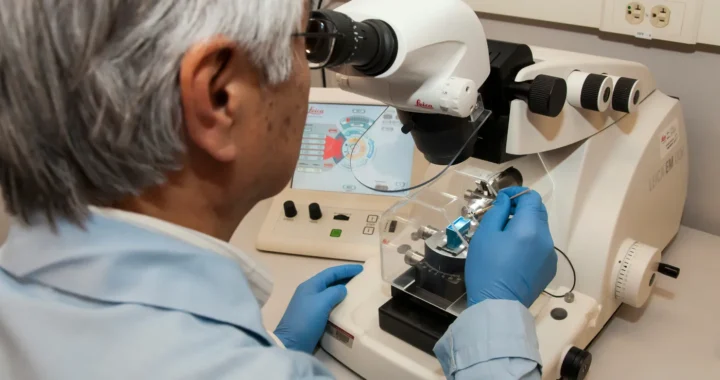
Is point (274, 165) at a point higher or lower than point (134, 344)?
higher

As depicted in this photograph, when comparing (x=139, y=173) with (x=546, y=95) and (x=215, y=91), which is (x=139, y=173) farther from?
(x=546, y=95)

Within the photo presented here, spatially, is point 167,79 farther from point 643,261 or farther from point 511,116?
point 643,261

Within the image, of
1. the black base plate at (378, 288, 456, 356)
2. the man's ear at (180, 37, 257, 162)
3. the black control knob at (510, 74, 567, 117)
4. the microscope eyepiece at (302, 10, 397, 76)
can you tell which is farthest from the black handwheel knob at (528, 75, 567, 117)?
the man's ear at (180, 37, 257, 162)

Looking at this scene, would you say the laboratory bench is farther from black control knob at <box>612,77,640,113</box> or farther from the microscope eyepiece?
the microscope eyepiece

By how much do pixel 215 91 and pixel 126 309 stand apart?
22cm

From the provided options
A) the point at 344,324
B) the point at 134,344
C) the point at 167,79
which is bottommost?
the point at 344,324

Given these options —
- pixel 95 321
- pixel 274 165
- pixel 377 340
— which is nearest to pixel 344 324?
pixel 377 340

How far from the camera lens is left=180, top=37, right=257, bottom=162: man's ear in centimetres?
55

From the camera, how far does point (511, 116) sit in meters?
0.90

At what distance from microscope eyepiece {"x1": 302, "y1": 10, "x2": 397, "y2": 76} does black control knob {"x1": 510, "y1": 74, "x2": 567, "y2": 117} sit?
0.22 meters

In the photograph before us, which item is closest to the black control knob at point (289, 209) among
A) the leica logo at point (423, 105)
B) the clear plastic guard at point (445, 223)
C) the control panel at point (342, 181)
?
the control panel at point (342, 181)

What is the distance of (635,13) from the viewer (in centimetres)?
124

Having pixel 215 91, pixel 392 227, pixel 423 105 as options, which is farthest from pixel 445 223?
pixel 215 91

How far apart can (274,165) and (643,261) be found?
0.64 metres
